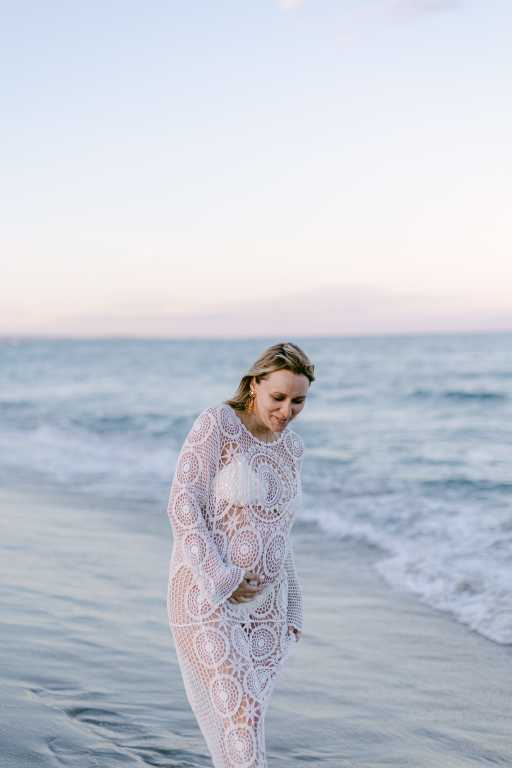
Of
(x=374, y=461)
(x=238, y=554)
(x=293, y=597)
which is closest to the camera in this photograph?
(x=238, y=554)

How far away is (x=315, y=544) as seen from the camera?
10148 mm

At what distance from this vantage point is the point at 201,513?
3600mm

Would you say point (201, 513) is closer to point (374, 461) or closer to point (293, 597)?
point (293, 597)

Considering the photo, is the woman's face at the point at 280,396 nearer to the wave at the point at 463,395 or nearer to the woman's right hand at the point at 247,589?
the woman's right hand at the point at 247,589

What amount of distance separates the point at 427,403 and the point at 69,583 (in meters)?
24.2

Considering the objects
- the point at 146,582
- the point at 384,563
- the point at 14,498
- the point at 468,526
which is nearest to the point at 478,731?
the point at 146,582

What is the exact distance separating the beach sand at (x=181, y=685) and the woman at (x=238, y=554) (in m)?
1.23

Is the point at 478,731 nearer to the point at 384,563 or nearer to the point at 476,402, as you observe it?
the point at 384,563

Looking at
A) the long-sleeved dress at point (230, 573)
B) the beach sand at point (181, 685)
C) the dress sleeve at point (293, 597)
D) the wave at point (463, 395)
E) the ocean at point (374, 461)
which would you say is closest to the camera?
the long-sleeved dress at point (230, 573)

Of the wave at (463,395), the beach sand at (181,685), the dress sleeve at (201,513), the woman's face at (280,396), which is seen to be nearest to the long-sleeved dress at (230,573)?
the dress sleeve at (201,513)

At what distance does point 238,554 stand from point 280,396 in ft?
2.08

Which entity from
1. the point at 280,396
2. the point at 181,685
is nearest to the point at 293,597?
the point at 280,396

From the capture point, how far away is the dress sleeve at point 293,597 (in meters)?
3.89

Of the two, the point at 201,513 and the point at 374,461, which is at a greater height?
the point at 201,513
